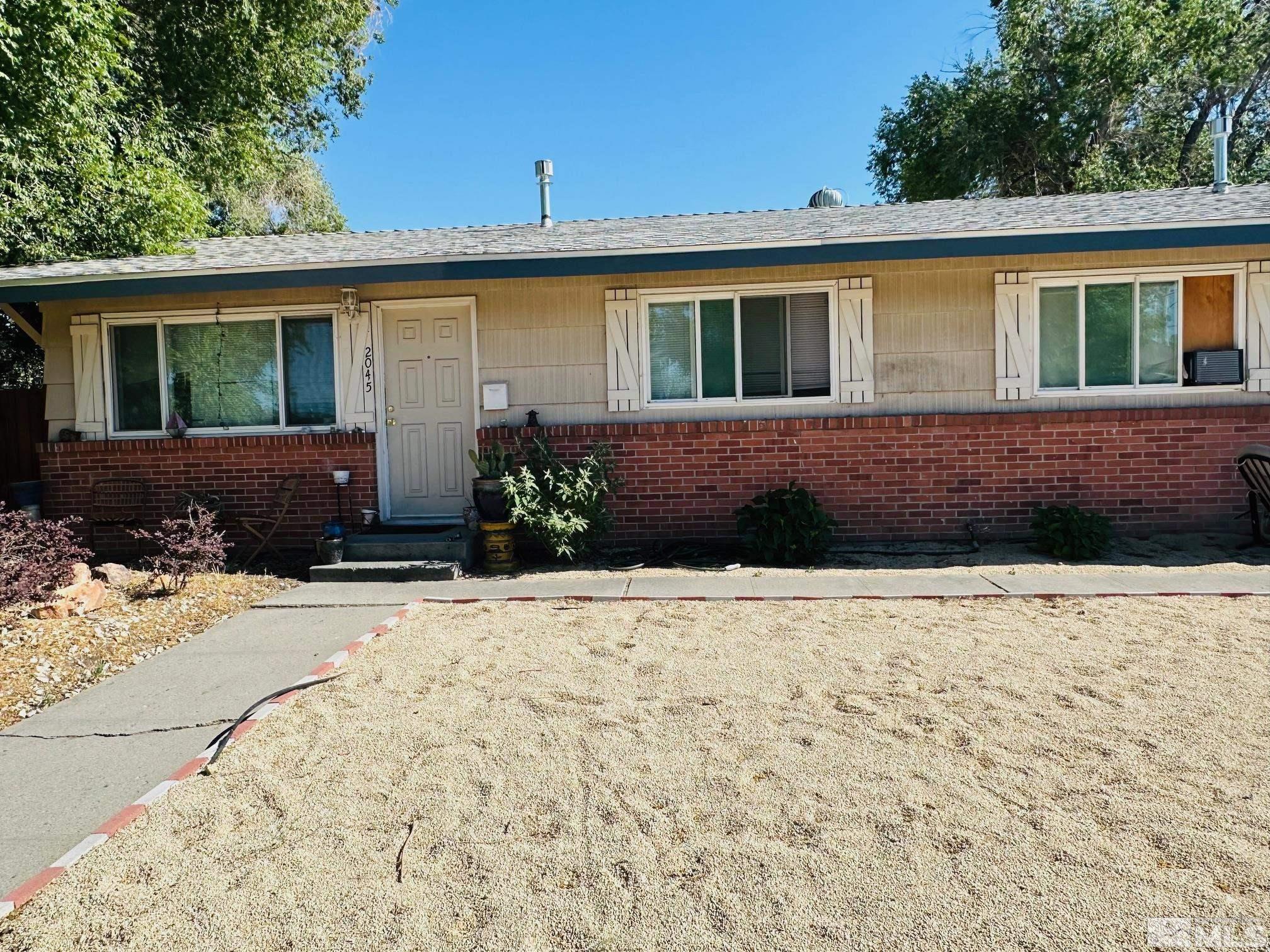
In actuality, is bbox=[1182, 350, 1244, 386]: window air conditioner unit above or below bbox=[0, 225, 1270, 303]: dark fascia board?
below

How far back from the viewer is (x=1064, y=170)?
2159 cm

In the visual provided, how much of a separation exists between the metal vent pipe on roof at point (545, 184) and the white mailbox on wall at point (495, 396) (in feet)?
9.30

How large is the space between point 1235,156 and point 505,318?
23479 mm

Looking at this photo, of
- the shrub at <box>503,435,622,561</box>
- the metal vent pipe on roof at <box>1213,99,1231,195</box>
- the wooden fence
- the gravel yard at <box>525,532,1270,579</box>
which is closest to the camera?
the gravel yard at <box>525,532,1270,579</box>

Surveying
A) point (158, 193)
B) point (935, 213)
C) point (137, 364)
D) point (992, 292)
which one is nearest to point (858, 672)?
point (992, 292)

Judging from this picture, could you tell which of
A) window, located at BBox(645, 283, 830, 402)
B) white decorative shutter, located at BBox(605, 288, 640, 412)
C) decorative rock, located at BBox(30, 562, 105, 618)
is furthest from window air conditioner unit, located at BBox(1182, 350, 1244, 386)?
decorative rock, located at BBox(30, 562, 105, 618)

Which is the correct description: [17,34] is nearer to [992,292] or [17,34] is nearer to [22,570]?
[22,570]

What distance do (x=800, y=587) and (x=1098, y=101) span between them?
64.9 ft

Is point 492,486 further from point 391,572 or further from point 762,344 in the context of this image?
point 762,344

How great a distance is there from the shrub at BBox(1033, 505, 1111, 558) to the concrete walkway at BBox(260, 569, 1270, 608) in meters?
0.55

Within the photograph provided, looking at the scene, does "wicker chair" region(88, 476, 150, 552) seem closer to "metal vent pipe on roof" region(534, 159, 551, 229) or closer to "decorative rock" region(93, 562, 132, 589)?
"decorative rock" region(93, 562, 132, 589)

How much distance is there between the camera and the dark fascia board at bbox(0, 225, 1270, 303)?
736 centimetres

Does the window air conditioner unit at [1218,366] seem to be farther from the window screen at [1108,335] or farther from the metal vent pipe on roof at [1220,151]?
the metal vent pipe on roof at [1220,151]

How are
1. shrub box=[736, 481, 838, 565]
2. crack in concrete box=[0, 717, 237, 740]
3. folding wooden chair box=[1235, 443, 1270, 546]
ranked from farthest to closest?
1. shrub box=[736, 481, 838, 565]
2. folding wooden chair box=[1235, 443, 1270, 546]
3. crack in concrete box=[0, 717, 237, 740]
